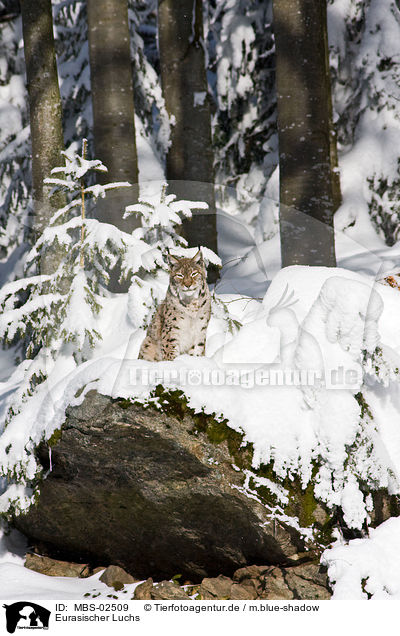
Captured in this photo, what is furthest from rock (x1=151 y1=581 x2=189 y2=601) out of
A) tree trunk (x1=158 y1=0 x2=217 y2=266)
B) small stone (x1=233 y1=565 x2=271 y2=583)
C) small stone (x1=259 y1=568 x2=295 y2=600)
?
tree trunk (x1=158 y1=0 x2=217 y2=266)

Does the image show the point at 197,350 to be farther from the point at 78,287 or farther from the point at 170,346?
the point at 78,287

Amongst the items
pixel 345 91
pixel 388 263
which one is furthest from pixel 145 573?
pixel 345 91

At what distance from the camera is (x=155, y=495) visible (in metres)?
4.30

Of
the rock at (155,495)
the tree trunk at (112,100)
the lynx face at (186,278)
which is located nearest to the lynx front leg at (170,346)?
the lynx face at (186,278)

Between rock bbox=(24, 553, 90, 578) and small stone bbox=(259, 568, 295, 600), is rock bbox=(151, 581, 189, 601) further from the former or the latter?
rock bbox=(24, 553, 90, 578)

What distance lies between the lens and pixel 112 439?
14.1ft

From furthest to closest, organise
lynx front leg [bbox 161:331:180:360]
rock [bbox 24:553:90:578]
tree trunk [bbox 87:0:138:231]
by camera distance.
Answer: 1. tree trunk [bbox 87:0:138:231]
2. lynx front leg [bbox 161:331:180:360]
3. rock [bbox 24:553:90:578]

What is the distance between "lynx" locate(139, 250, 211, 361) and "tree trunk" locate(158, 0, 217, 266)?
3430mm

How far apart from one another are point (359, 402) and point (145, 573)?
2071 mm

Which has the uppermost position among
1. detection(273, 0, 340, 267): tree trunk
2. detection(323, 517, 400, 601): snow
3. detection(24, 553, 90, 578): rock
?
detection(273, 0, 340, 267): tree trunk

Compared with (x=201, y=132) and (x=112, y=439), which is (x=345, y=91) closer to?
(x=201, y=132)

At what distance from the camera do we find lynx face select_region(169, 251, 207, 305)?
5.03 meters

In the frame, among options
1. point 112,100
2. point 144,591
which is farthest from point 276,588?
point 112,100

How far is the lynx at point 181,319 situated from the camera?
5.03 metres
